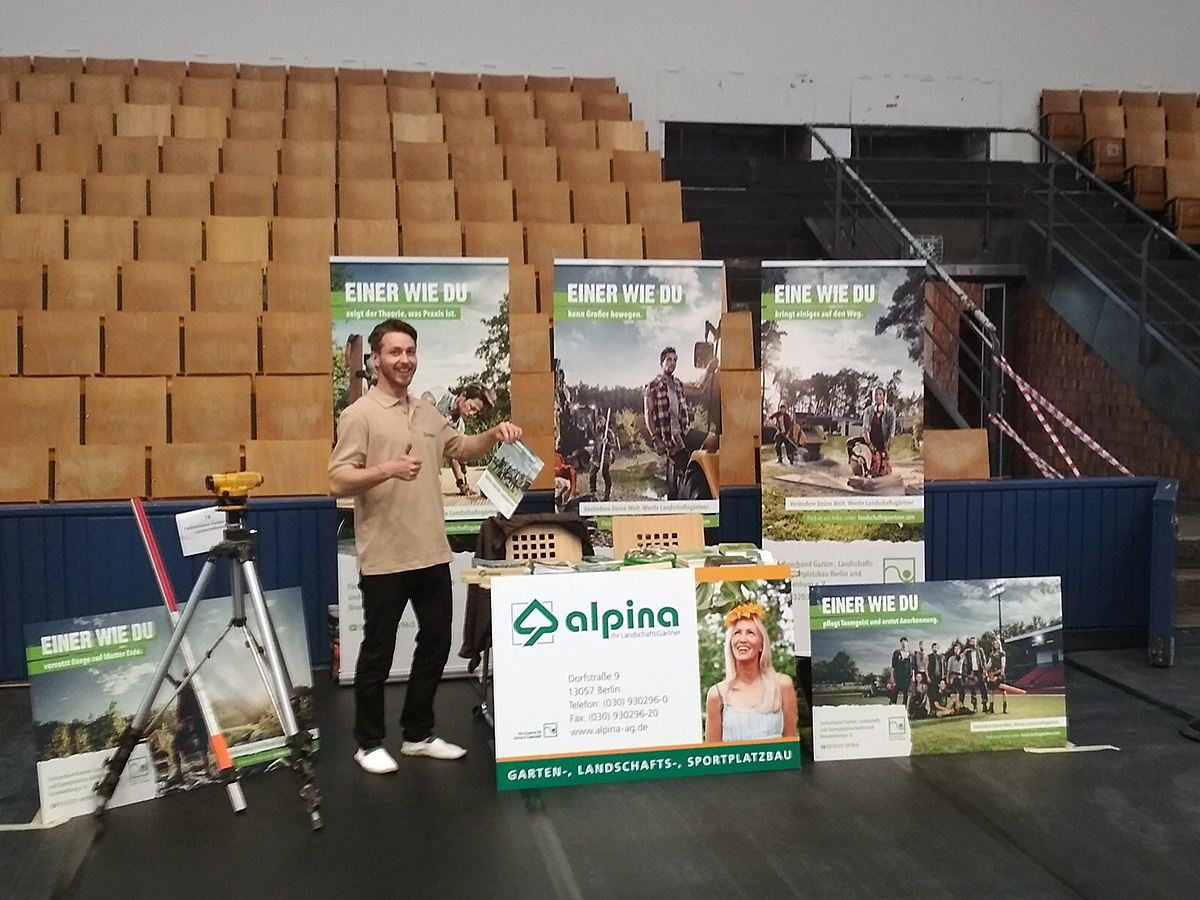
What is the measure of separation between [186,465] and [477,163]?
9.29 ft

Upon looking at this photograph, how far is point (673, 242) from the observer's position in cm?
600

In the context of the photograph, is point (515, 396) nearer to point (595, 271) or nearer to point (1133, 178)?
point (595, 271)

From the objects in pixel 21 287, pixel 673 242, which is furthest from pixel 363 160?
pixel 21 287

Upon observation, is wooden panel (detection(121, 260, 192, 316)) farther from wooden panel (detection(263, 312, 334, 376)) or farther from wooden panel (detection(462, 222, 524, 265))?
wooden panel (detection(462, 222, 524, 265))

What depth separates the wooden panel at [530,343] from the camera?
17.0ft

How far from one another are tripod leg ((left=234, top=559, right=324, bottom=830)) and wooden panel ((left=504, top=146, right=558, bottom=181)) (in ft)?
13.2

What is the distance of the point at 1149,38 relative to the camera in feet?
28.7

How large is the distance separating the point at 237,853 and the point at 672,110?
21.2 feet

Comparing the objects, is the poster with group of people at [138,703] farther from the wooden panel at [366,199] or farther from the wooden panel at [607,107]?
the wooden panel at [607,107]

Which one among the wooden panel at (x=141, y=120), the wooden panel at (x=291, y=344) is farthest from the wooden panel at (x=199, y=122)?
the wooden panel at (x=291, y=344)

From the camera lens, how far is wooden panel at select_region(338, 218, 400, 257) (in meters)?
5.69

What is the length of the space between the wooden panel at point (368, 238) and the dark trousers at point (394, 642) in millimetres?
2613

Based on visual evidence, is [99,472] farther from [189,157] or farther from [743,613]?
[743,613]

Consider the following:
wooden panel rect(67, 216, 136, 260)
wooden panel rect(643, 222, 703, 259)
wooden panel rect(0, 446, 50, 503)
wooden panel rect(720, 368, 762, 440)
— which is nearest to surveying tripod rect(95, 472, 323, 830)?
wooden panel rect(0, 446, 50, 503)
